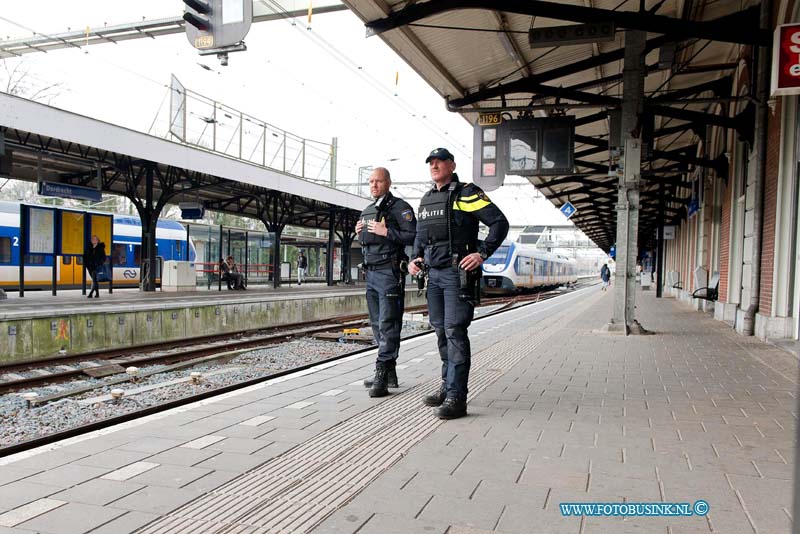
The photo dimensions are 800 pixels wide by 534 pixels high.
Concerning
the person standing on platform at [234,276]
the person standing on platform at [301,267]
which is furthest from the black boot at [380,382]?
the person standing on platform at [301,267]

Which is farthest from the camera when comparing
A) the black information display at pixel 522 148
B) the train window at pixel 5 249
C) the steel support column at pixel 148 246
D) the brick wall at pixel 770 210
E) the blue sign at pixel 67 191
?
the train window at pixel 5 249

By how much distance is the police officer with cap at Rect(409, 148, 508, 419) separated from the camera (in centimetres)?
425

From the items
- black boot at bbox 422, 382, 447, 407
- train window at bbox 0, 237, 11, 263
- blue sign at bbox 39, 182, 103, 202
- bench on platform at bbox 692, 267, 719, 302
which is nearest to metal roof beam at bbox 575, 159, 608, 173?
bench on platform at bbox 692, 267, 719, 302

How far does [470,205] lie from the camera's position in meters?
4.30

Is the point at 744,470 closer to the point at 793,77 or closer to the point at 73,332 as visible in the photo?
the point at 793,77

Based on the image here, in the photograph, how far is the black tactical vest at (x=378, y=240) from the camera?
5023mm

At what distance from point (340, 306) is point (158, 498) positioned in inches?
623

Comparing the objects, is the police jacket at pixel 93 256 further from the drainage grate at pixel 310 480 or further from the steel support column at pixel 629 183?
the drainage grate at pixel 310 480

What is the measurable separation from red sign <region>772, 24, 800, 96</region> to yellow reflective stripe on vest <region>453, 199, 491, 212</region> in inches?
133

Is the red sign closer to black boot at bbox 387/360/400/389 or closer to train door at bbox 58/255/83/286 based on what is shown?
black boot at bbox 387/360/400/389

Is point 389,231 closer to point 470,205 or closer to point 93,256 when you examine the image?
point 470,205

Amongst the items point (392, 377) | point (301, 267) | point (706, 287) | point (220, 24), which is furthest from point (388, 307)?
point (301, 267)

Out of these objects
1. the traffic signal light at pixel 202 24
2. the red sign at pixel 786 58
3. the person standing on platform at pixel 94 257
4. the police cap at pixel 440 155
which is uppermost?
the traffic signal light at pixel 202 24

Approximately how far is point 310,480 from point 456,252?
6.50ft
